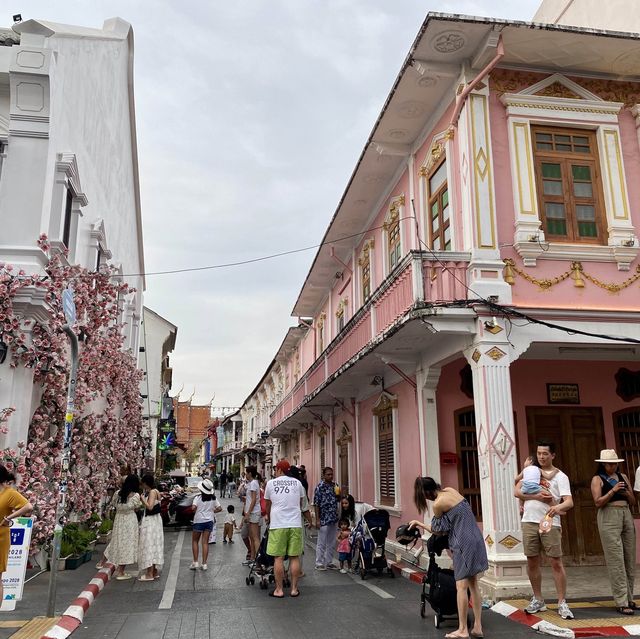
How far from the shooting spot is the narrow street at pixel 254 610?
6.65 m

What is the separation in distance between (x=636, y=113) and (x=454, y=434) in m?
6.13

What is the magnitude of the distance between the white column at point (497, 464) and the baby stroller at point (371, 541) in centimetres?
236

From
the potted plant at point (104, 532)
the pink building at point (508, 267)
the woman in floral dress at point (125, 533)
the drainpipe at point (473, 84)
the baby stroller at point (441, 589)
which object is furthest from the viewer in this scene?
the potted plant at point (104, 532)

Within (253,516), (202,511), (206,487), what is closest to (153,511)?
(202,511)

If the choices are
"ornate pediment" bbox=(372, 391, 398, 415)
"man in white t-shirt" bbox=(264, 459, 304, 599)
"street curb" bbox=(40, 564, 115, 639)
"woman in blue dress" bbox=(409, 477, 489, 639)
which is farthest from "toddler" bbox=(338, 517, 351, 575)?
"woman in blue dress" bbox=(409, 477, 489, 639)

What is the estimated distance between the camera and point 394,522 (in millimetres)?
12797

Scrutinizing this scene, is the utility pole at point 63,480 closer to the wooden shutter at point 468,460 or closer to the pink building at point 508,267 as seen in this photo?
the pink building at point 508,267

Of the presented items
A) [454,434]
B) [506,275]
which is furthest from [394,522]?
[506,275]

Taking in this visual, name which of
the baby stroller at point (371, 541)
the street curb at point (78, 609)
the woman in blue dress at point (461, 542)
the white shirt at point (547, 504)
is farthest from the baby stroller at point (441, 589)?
the street curb at point (78, 609)

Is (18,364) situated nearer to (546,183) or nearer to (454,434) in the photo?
(454,434)

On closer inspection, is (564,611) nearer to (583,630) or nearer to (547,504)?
(583,630)

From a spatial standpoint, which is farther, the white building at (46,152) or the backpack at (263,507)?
the backpack at (263,507)

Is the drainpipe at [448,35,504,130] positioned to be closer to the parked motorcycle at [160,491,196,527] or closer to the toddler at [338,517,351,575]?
the toddler at [338,517,351,575]

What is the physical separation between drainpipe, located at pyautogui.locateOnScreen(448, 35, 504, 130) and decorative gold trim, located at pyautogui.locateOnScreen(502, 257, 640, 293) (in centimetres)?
242
